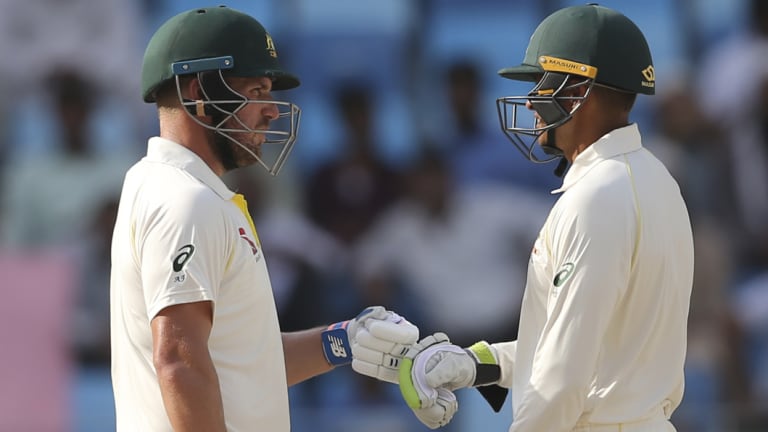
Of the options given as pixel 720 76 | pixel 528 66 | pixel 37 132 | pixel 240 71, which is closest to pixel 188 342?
pixel 240 71

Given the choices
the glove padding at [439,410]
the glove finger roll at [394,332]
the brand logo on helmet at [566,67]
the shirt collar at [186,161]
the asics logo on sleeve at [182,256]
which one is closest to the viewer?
the asics logo on sleeve at [182,256]

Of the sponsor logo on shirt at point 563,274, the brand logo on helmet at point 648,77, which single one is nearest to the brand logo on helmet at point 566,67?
the brand logo on helmet at point 648,77

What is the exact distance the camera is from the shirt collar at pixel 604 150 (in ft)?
11.9

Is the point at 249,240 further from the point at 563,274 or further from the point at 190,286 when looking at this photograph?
the point at 563,274

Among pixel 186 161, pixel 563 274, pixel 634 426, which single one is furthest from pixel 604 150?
pixel 186 161

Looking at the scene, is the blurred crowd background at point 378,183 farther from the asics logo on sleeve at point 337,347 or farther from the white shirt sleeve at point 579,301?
the white shirt sleeve at point 579,301

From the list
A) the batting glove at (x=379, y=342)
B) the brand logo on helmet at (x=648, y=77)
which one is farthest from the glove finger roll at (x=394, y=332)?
the brand logo on helmet at (x=648, y=77)

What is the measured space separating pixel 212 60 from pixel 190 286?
2.22 ft

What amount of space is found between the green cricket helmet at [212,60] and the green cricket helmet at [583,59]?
0.77 meters

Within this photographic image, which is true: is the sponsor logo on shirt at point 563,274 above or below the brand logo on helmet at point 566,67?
below

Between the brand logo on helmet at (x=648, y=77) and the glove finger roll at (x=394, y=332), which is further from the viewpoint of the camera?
the glove finger roll at (x=394, y=332)

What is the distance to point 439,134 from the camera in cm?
771

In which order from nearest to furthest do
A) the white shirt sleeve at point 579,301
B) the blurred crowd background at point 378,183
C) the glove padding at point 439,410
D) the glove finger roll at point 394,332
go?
the white shirt sleeve at point 579,301 < the glove padding at point 439,410 < the glove finger roll at point 394,332 < the blurred crowd background at point 378,183

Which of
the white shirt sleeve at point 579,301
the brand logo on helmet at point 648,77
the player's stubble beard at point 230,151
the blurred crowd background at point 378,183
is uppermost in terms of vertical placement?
the brand logo on helmet at point 648,77
